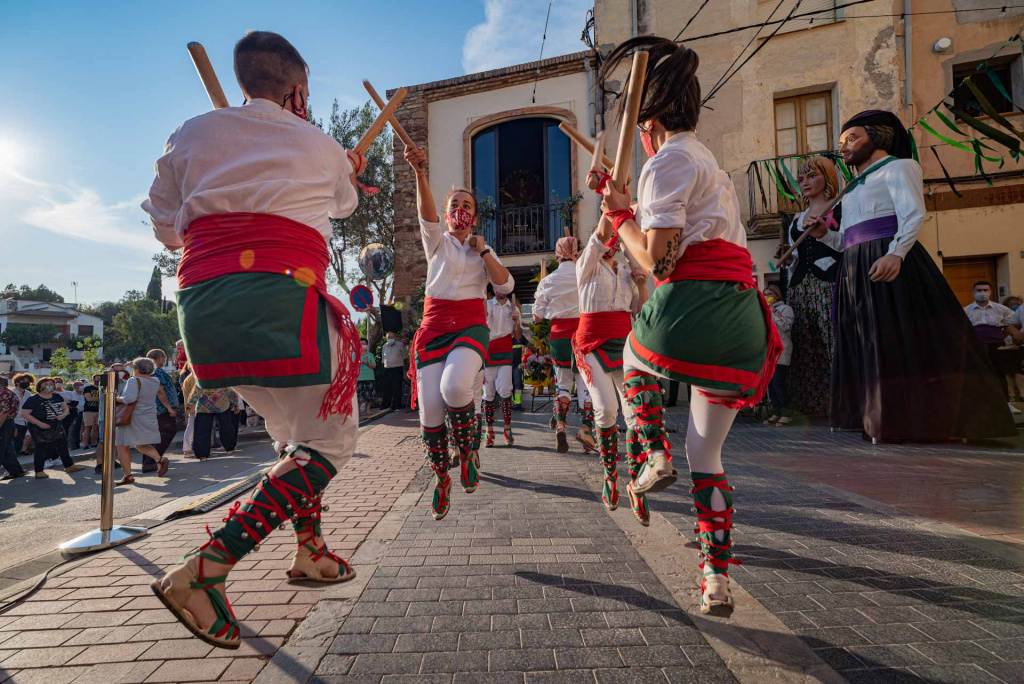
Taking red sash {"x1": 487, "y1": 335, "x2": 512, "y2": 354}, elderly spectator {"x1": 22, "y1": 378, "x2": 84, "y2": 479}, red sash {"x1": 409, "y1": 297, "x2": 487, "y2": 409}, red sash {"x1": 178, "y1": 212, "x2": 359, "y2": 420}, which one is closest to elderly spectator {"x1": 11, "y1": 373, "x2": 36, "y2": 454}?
elderly spectator {"x1": 22, "y1": 378, "x2": 84, "y2": 479}

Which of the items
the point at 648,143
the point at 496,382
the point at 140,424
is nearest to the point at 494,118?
the point at 496,382

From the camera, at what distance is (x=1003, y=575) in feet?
8.42

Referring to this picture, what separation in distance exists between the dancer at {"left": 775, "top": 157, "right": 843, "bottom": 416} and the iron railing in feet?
24.5

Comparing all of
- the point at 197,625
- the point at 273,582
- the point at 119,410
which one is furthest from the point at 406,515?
the point at 119,410

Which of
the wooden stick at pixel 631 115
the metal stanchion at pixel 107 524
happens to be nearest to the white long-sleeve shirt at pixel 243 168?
the wooden stick at pixel 631 115

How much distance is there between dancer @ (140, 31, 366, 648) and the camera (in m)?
1.80

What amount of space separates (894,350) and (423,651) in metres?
6.06

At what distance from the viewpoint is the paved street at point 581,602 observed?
190 cm

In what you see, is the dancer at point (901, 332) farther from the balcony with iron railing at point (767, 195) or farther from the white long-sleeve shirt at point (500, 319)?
the balcony with iron railing at point (767, 195)

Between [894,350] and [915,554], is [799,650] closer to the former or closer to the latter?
[915,554]

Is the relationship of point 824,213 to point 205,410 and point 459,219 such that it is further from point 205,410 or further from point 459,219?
point 205,410

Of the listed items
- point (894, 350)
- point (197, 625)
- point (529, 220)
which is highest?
point (529, 220)

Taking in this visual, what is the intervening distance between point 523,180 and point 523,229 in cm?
139

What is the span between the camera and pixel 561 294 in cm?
612
